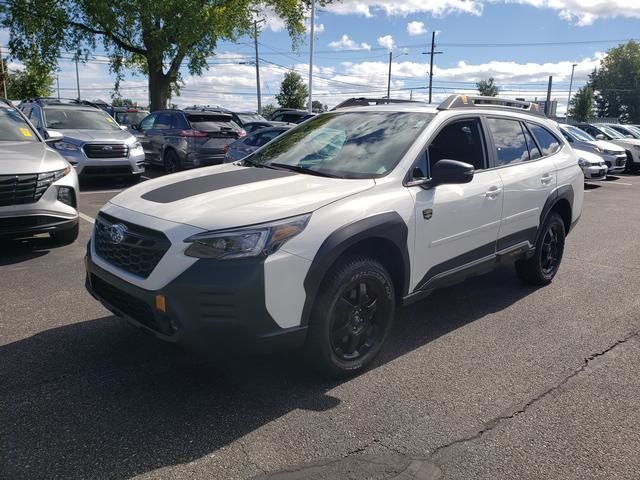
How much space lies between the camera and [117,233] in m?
3.17

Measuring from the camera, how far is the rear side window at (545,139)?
16.8 ft

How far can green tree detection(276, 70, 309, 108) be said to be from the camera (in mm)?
50781

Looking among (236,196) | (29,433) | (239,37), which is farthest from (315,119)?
(239,37)

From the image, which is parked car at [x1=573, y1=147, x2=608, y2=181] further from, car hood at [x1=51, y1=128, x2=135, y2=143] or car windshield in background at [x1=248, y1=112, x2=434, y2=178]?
car windshield in background at [x1=248, y1=112, x2=434, y2=178]

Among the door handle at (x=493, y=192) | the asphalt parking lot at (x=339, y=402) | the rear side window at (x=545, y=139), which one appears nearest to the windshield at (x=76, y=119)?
the asphalt parking lot at (x=339, y=402)

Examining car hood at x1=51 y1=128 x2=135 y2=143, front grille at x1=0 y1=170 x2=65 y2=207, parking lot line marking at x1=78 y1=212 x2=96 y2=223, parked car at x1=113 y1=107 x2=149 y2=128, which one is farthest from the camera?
parked car at x1=113 y1=107 x2=149 y2=128

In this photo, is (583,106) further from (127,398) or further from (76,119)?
(127,398)

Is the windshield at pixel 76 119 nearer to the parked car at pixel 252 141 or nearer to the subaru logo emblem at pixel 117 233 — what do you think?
the parked car at pixel 252 141

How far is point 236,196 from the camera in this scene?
3.17m

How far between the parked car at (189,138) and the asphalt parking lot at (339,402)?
→ 8214mm

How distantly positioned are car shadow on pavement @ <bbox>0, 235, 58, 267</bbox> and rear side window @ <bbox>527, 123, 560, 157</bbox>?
5.38 m

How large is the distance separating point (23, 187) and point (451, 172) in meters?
4.39

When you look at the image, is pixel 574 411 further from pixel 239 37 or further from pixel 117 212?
pixel 239 37

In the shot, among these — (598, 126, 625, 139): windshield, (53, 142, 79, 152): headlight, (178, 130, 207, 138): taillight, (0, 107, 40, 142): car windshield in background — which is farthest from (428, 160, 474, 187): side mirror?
(598, 126, 625, 139): windshield
